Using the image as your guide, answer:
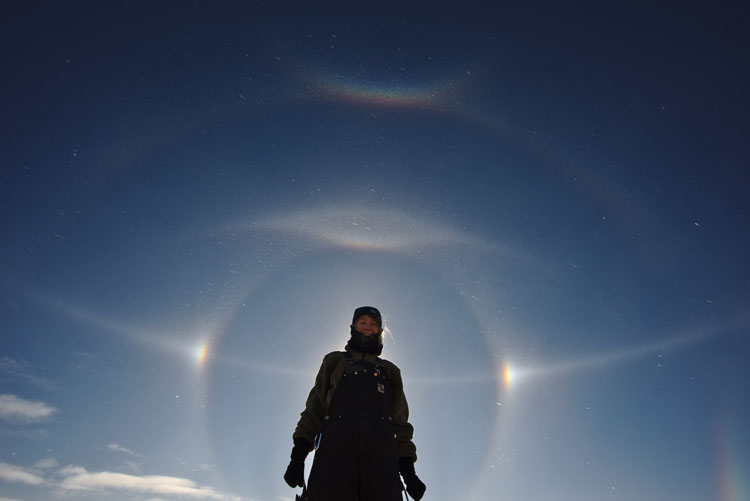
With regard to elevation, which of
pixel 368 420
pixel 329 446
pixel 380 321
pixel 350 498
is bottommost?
pixel 350 498

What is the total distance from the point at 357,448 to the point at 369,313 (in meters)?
2.17

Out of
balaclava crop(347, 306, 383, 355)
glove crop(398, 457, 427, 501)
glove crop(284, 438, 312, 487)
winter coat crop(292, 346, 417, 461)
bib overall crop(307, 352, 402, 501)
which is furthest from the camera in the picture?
balaclava crop(347, 306, 383, 355)

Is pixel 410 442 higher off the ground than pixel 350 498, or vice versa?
pixel 410 442

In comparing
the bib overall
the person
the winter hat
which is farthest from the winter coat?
the winter hat

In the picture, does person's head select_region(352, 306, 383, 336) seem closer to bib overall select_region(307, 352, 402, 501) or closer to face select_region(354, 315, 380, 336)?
face select_region(354, 315, 380, 336)

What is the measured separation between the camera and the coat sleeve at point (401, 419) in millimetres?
5969

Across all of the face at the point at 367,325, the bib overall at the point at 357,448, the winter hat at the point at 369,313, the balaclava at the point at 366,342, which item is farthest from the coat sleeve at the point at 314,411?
the winter hat at the point at 369,313

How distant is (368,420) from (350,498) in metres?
0.88

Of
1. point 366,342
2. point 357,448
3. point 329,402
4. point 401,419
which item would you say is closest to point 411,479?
point 401,419

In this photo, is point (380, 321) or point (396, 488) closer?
point (396, 488)

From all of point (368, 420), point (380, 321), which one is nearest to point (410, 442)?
point (368, 420)

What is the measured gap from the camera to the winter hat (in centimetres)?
699

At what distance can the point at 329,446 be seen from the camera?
5.33 m

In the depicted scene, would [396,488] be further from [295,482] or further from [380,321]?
[380,321]
